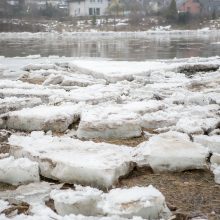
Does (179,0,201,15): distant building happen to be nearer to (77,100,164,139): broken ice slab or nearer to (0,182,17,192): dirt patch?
(77,100,164,139): broken ice slab

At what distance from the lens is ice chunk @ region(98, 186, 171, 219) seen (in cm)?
A: 238

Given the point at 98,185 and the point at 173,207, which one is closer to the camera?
the point at 173,207

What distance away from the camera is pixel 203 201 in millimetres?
2713

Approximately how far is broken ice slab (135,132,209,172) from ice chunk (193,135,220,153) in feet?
0.72

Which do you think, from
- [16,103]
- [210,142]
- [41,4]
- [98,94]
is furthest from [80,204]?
[41,4]

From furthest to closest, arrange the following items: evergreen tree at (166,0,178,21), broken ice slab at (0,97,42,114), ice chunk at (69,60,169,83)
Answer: evergreen tree at (166,0,178,21)
ice chunk at (69,60,169,83)
broken ice slab at (0,97,42,114)

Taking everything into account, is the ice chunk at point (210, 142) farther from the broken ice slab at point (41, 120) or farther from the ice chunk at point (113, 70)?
the ice chunk at point (113, 70)

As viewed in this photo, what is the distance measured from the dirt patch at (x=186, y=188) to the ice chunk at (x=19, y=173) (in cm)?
61

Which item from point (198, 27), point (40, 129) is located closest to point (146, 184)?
point (40, 129)

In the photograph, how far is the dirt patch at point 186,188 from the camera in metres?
2.61

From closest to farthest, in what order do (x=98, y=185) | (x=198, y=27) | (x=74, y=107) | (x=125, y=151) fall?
1. (x=98, y=185)
2. (x=125, y=151)
3. (x=74, y=107)
4. (x=198, y=27)

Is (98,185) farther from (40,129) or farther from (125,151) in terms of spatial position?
(40,129)

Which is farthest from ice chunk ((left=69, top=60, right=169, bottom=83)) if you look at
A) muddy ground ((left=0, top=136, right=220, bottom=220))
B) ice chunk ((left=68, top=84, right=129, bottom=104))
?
muddy ground ((left=0, top=136, right=220, bottom=220))

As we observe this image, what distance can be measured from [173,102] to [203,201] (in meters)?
2.80
